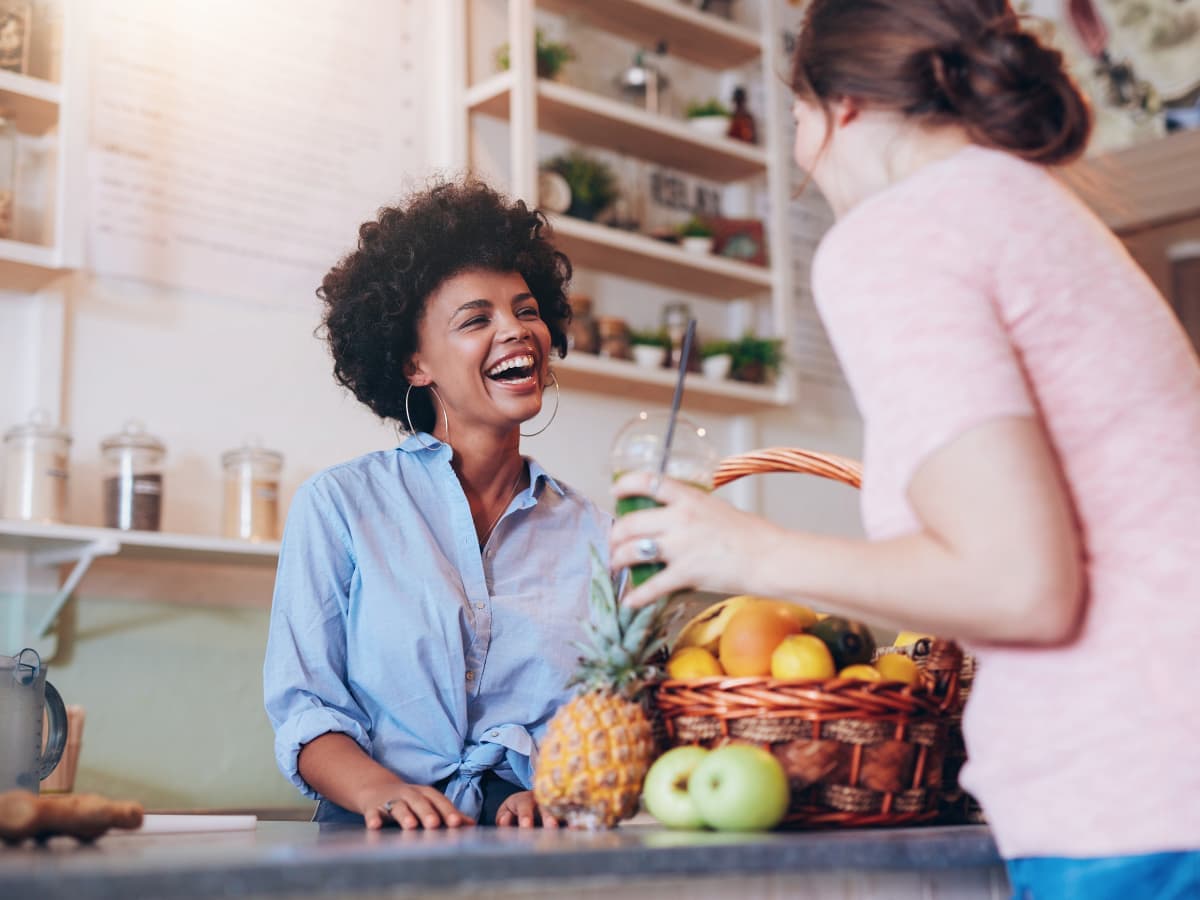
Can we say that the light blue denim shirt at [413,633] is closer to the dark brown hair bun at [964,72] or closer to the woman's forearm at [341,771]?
the woman's forearm at [341,771]

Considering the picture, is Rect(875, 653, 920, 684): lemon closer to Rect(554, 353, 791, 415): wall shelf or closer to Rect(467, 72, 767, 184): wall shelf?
Rect(554, 353, 791, 415): wall shelf

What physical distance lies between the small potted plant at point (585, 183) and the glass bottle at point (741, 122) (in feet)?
1.88

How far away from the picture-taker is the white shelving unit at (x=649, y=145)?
10.8 ft

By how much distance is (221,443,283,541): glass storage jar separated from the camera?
2.72 m

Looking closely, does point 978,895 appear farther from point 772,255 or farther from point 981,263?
point 772,255

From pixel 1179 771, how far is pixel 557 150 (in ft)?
10.0

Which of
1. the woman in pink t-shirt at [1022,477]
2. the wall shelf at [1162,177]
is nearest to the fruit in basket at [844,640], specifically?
the woman in pink t-shirt at [1022,477]

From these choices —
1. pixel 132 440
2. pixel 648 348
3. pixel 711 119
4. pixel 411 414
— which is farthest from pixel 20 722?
pixel 711 119

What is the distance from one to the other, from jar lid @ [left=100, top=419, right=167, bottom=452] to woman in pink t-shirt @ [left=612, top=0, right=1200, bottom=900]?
6.33 ft

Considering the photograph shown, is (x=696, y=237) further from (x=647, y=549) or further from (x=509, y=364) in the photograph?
(x=647, y=549)

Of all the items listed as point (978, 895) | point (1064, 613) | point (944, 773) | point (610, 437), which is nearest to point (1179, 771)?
point (1064, 613)

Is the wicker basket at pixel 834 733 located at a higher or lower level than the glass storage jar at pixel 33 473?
lower

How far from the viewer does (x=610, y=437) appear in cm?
361

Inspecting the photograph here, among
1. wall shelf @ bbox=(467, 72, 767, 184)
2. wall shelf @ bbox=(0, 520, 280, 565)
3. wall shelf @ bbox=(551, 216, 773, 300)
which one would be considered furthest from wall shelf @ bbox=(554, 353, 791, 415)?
wall shelf @ bbox=(0, 520, 280, 565)
